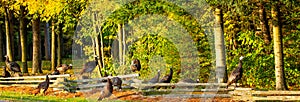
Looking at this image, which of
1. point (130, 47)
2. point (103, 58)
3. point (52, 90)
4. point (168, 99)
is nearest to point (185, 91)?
point (168, 99)

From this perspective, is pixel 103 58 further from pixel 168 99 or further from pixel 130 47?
pixel 168 99

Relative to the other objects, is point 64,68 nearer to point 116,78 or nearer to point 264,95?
point 116,78

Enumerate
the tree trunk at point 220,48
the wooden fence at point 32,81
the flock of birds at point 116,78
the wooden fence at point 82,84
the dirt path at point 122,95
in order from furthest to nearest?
the wooden fence at point 32,81, the wooden fence at point 82,84, the tree trunk at point 220,48, the dirt path at point 122,95, the flock of birds at point 116,78

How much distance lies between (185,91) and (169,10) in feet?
17.3

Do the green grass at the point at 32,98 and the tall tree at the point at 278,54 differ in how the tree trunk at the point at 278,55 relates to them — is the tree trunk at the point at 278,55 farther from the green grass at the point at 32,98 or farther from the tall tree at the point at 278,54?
→ the green grass at the point at 32,98

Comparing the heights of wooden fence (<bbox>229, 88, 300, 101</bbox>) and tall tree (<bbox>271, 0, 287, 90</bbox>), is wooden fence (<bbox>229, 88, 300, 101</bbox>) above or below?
below

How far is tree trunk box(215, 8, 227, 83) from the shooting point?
805 inches

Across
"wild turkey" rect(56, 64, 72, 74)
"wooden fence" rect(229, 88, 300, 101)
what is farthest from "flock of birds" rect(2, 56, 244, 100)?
"wooden fence" rect(229, 88, 300, 101)

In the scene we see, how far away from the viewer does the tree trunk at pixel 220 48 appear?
20453 millimetres

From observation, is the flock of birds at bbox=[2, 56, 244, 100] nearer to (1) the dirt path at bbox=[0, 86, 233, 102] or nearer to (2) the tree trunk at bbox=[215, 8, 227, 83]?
(1) the dirt path at bbox=[0, 86, 233, 102]

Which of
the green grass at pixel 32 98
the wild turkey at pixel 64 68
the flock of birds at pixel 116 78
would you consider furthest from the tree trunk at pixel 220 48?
the wild turkey at pixel 64 68

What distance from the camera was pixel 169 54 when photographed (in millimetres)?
24906

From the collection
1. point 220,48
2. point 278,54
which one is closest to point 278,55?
point 278,54

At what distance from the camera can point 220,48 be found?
20391 millimetres
